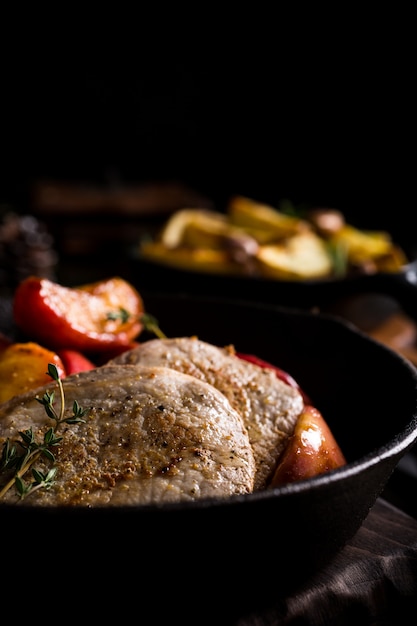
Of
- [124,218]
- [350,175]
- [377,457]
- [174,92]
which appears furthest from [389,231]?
[377,457]

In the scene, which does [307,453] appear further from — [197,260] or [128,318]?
[197,260]

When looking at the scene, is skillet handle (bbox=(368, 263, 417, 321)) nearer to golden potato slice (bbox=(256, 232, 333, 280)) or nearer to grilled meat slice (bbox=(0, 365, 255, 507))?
golden potato slice (bbox=(256, 232, 333, 280))

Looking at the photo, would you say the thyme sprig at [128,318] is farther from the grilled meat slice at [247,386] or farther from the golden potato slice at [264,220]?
the golden potato slice at [264,220]

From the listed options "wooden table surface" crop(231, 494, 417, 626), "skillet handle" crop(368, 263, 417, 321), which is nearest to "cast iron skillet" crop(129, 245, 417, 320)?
"skillet handle" crop(368, 263, 417, 321)

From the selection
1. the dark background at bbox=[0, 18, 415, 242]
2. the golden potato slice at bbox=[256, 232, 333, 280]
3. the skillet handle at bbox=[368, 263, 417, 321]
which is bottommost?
the dark background at bbox=[0, 18, 415, 242]

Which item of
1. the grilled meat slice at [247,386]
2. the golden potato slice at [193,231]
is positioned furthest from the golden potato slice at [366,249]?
the grilled meat slice at [247,386]

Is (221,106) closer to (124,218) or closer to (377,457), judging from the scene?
(124,218)

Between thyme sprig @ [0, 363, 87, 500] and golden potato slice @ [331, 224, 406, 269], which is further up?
thyme sprig @ [0, 363, 87, 500]
